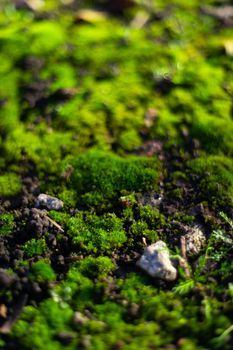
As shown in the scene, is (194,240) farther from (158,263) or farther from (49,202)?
(49,202)

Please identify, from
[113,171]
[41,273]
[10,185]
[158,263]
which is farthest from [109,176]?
[41,273]

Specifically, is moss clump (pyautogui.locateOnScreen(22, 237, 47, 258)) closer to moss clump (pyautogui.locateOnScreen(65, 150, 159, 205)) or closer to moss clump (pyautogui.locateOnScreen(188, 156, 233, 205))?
moss clump (pyautogui.locateOnScreen(65, 150, 159, 205))

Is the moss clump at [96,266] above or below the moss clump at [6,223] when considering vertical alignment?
above

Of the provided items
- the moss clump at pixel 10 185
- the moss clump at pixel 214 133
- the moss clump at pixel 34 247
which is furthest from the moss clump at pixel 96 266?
the moss clump at pixel 214 133

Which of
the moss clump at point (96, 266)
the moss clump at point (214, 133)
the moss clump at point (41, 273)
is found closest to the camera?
the moss clump at point (41, 273)

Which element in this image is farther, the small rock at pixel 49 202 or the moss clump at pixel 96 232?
the small rock at pixel 49 202

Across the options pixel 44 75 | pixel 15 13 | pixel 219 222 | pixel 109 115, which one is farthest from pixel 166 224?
pixel 15 13

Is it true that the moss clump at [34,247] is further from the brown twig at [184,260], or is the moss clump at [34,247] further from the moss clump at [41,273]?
the brown twig at [184,260]

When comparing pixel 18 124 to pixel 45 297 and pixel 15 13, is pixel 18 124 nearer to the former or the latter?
pixel 45 297
